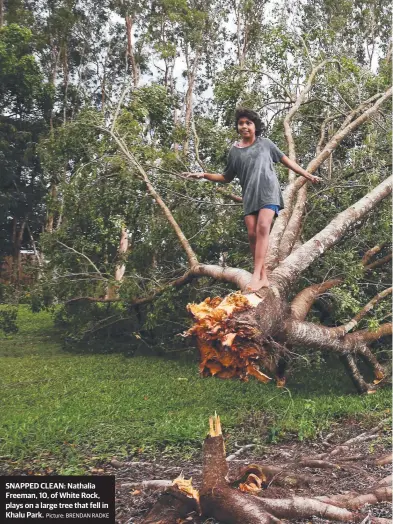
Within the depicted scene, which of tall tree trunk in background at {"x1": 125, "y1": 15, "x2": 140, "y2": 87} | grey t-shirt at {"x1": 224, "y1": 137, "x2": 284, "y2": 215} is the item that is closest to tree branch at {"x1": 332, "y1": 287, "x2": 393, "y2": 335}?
grey t-shirt at {"x1": 224, "y1": 137, "x2": 284, "y2": 215}

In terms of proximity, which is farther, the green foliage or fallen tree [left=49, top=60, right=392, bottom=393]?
the green foliage

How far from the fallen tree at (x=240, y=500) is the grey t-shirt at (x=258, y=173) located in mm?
1144

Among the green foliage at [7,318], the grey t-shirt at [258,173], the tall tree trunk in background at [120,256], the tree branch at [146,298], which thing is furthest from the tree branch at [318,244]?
Answer: the green foliage at [7,318]

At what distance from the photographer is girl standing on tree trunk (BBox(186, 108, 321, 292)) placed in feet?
9.58

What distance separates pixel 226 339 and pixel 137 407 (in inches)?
89.8

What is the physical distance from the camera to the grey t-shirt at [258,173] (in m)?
2.92

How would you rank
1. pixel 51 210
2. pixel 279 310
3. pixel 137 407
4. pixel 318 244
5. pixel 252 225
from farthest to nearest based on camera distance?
pixel 51 210 → pixel 137 407 → pixel 318 244 → pixel 279 310 → pixel 252 225

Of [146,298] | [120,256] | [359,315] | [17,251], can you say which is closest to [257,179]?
[359,315]

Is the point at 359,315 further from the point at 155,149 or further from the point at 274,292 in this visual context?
the point at 155,149

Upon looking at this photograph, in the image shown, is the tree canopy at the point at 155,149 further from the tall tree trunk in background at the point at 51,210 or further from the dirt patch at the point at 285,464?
the dirt patch at the point at 285,464

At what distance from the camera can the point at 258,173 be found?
293cm

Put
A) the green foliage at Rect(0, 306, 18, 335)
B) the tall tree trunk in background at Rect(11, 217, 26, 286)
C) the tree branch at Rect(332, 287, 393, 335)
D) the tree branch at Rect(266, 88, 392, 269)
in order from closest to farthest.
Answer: the tree branch at Rect(266, 88, 392, 269) → the tree branch at Rect(332, 287, 393, 335) → the green foliage at Rect(0, 306, 18, 335) → the tall tree trunk in background at Rect(11, 217, 26, 286)

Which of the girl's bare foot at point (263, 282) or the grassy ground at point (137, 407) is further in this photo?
the grassy ground at point (137, 407)

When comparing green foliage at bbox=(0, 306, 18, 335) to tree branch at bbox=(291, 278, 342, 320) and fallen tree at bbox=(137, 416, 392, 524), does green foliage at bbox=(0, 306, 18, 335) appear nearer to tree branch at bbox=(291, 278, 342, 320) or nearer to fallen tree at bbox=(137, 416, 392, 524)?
tree branch at bbox=(291, 278, 342, 320)
